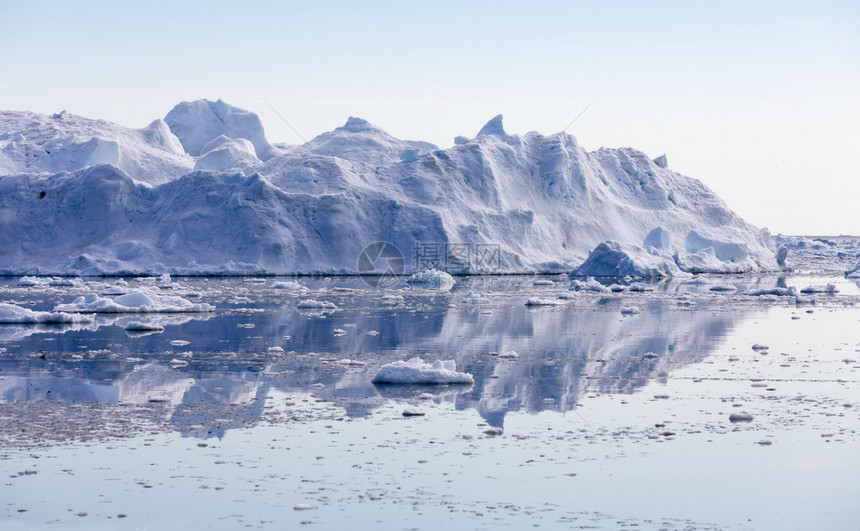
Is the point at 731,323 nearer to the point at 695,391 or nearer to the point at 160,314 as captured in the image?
the point at 695,391

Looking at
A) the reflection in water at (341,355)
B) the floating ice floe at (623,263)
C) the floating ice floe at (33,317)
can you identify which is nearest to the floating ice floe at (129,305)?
the reflection in water at (341,355)

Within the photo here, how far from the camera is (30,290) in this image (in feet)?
73.2

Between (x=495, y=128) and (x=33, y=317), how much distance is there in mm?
30426

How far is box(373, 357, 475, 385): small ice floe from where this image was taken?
8930 millimetres

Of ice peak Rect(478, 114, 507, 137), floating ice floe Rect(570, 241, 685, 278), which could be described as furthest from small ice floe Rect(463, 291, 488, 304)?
ice peak Rect(478, 114, 507, 137)

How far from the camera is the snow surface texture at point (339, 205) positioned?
105 feet

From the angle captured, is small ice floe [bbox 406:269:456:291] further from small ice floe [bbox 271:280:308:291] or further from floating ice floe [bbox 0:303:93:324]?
floating ice floe [bbox 0:303:93:324]

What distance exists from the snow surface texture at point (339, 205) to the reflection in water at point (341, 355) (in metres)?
14.0

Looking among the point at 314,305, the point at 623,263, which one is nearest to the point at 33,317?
the point at 314,305

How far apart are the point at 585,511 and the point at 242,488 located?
1.86 metres

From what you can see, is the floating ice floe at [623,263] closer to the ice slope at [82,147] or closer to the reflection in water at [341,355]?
the reflection in water at [341,355]

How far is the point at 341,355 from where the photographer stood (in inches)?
436

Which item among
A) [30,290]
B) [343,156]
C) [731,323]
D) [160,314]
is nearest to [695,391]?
[731,323]

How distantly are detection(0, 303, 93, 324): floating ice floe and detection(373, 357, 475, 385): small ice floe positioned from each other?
7102mm
